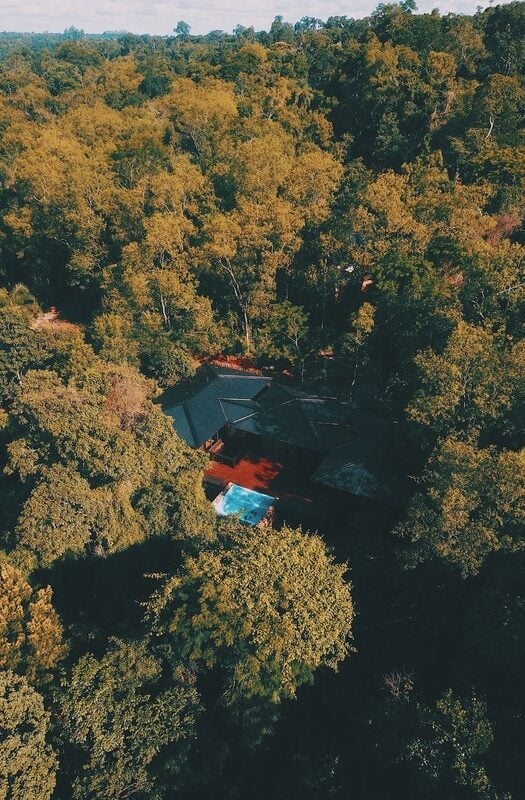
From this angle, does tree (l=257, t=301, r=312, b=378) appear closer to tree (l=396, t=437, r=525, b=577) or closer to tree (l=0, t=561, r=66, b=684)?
tree (l=396, t=437, r=525, b=577)

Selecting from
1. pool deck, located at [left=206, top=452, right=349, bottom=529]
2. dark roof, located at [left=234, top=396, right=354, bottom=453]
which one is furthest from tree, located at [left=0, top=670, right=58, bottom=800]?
dark roof, located at [left=234, top=396, right=354, bottom=453]

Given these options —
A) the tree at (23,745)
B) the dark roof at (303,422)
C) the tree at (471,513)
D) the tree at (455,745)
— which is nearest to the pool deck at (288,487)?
the dark roof at (303,422)

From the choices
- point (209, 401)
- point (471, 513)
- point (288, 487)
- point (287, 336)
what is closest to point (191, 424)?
point (209, 401)

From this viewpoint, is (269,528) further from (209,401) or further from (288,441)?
(209,401)

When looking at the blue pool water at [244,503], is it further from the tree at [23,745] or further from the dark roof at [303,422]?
the tree at [23,745]

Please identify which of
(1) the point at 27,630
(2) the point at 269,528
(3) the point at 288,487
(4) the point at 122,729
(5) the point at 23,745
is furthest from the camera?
(3) the point at 288,487

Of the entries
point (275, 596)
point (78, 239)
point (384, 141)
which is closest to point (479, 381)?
point (275, 596)
